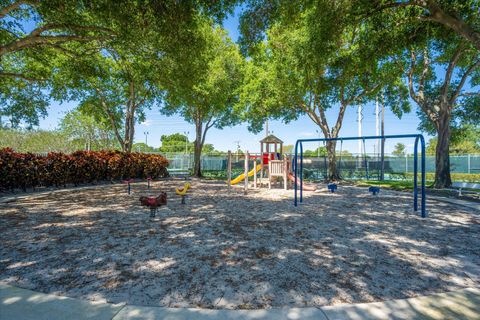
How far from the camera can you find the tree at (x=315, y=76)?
1065 centimetres

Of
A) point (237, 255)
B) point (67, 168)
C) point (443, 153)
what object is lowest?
point (237, 255)

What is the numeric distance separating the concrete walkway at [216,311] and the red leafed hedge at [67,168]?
9.85 m

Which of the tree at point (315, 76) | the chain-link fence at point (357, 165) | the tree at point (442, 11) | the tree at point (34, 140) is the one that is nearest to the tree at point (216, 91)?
the tree at point (315, 76)

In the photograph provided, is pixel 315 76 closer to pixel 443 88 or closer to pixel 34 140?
pixel 443 88

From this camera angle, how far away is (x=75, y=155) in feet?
43.1

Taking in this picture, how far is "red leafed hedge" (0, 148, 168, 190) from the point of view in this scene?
32.9 feet

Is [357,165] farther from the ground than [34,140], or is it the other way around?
[34,140]

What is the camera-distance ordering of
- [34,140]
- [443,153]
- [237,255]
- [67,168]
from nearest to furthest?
[237,255]
[67,168]
[443,153]
[34,140]

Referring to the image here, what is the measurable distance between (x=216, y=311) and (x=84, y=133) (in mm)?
69685

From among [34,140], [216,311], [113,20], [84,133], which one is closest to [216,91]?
[113,20]

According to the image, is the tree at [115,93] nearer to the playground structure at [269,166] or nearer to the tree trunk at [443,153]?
the playground structure at [269,166]

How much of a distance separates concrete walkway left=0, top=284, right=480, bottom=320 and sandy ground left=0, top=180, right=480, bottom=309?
175 mm

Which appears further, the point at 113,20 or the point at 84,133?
the point at 84,133

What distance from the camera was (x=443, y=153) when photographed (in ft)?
43.5
